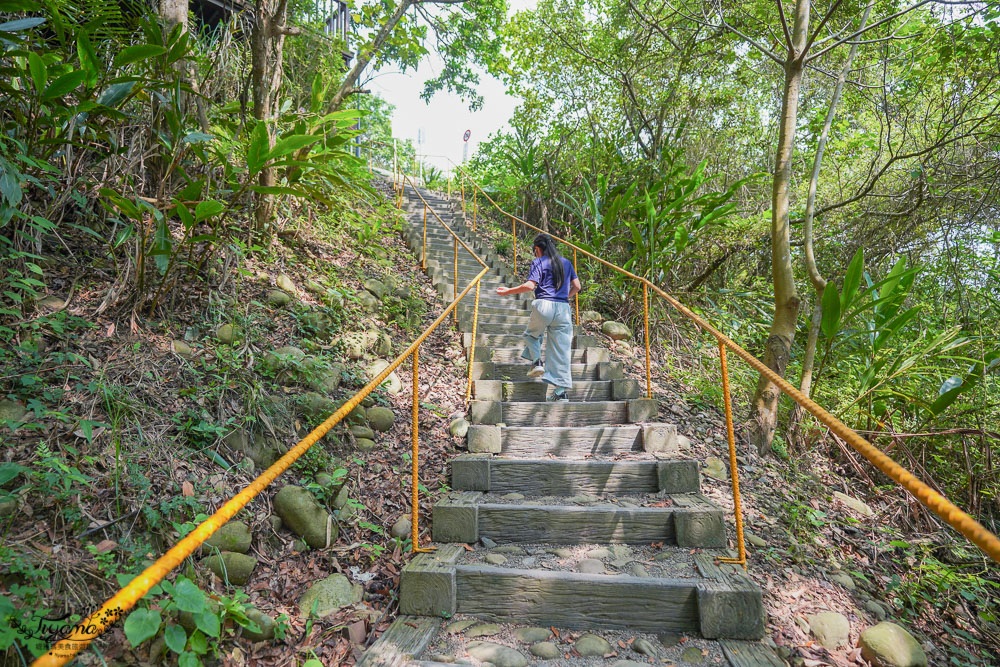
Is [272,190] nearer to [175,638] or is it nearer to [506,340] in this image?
[175,638]

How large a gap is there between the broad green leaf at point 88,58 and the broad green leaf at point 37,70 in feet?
0.58

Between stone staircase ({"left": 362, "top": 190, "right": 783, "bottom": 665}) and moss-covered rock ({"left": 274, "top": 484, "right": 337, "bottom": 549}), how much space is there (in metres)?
0.51

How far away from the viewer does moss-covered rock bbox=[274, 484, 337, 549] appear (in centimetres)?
236

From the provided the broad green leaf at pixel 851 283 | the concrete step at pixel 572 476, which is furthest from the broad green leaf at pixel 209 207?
the broad green leaf at pixel 851 283

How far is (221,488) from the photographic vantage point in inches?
88.2

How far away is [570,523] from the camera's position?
8.26 feet

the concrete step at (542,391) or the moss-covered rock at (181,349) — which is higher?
the moss-covered rock at (181,349)

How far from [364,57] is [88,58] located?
10.8 ft

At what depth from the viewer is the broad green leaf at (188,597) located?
152 centimetres

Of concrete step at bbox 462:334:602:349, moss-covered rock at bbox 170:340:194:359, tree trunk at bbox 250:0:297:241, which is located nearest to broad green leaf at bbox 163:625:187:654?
moss-covered rock at bbox 170:340:194:359

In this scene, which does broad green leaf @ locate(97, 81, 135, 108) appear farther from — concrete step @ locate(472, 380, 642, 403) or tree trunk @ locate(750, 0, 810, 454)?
tree trunk @ locate(750, 0, 810, 454)

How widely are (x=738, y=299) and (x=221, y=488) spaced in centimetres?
583

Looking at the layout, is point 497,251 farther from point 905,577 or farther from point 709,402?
point 905,577

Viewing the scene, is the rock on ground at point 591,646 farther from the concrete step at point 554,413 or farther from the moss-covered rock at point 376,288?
the moss-covered rock at point 376,288
